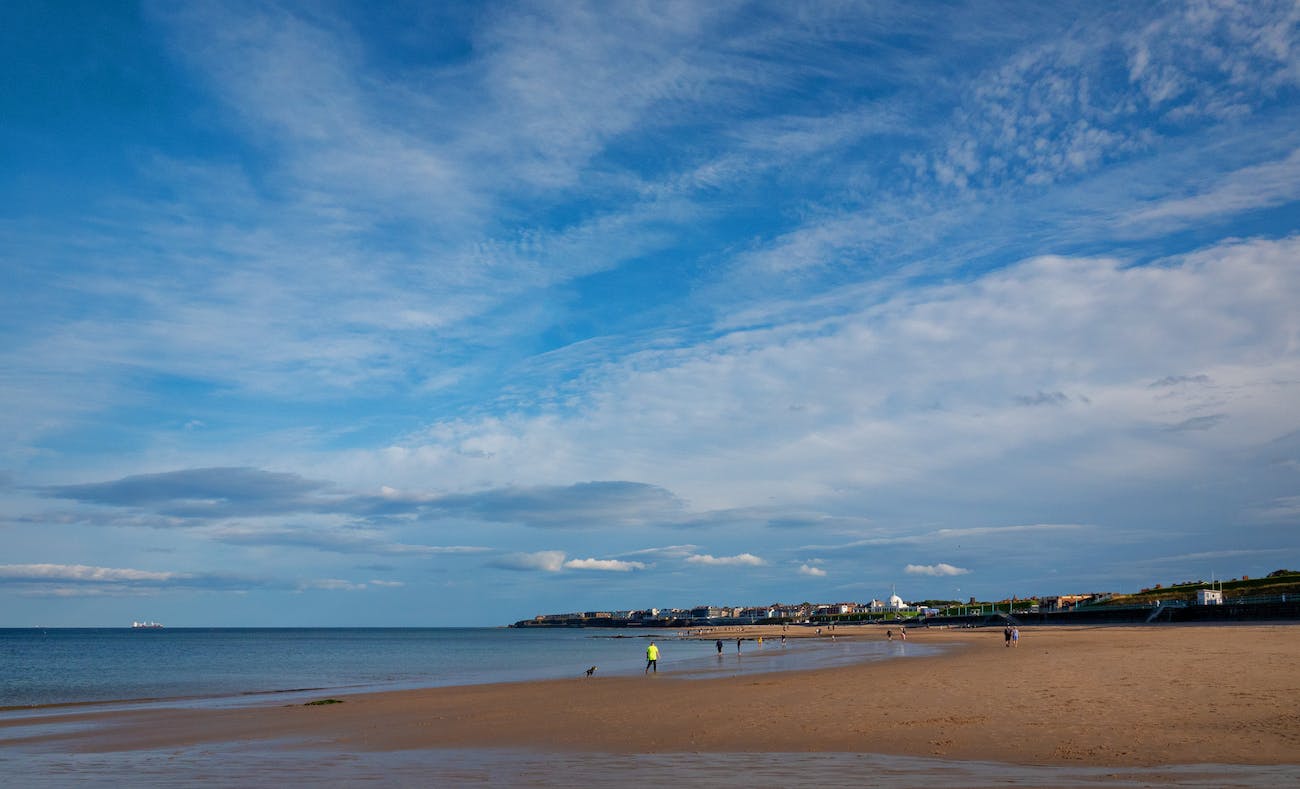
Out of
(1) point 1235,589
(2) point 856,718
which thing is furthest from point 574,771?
(1) point 1235,589

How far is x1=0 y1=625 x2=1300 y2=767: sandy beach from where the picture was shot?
16.1 metres

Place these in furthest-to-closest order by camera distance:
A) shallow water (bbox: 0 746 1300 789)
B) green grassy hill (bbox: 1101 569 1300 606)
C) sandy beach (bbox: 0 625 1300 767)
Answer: green grassy hill (bbox: 1101 569 1300 606) < sandy beach (bbox: 0 625 1300 767) < shallow water (bbox: 0 746 1300 789)

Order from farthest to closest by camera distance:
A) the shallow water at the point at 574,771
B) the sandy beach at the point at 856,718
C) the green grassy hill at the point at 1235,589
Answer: the green grassy hill at the point at 1235,589, the sandy beach at the point at 856,718, the shallow water at the point at 574,771

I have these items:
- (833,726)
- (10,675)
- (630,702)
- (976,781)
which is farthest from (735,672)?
(10,675)

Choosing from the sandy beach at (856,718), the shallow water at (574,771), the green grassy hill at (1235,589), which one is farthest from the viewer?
the green grassy hill at (1235,589)

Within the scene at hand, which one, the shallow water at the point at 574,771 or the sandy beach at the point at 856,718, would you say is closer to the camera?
the shallow water at the point at 574,771

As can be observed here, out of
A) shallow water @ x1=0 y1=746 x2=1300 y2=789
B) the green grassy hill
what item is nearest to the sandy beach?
shallow water @ x1=0 y1=746 x2=1300 y2=789

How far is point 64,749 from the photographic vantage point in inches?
882

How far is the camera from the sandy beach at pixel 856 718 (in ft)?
53.0

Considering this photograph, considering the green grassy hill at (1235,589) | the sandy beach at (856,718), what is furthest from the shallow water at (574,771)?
the green grassy hill at (1235,589)

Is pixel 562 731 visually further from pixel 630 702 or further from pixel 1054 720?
pixel 1054 720

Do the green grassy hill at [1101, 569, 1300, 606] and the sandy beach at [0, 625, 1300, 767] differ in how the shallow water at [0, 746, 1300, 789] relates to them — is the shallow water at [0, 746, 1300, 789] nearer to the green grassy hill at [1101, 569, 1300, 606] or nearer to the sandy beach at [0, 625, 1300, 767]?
the sandy beach at [0, 625, 1300, 767]

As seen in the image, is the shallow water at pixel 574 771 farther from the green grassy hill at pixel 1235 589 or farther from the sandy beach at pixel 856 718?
the green grassy hill at pixel 1235 589

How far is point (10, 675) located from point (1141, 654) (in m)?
71.2
